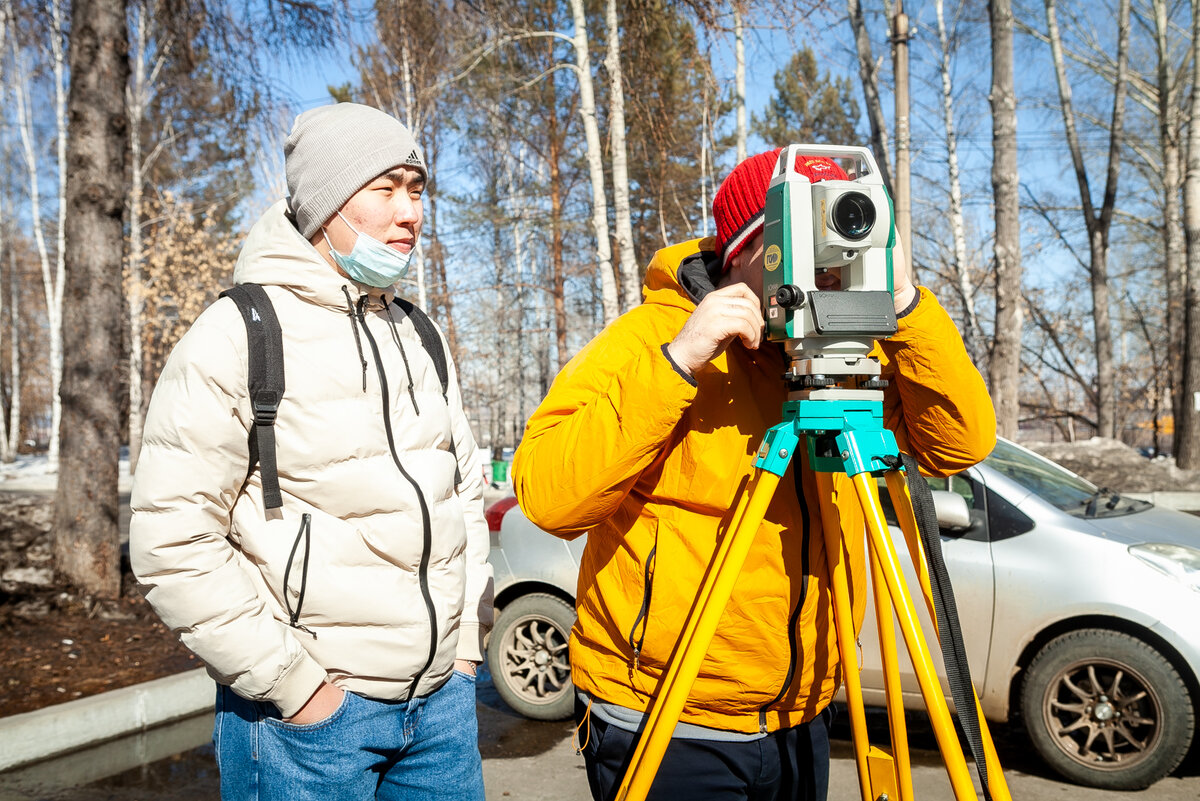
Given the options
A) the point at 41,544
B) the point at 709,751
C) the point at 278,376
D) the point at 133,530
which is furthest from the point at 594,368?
the point at 41,544

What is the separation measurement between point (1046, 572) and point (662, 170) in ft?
57.9

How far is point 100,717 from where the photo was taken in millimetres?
4262

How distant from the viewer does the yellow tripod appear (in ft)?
4.45

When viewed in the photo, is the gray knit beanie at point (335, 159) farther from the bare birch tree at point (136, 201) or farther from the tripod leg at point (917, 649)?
the bare birch tree at point (136, 201)

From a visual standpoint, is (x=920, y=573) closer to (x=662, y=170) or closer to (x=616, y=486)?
(x=616, y=486)

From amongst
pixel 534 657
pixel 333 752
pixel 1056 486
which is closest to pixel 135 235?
pixel 534 657

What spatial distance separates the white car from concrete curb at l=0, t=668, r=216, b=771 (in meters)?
3.42

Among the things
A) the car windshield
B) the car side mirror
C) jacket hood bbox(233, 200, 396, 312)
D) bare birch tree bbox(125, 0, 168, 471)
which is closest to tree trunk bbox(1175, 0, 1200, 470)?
the car windshield

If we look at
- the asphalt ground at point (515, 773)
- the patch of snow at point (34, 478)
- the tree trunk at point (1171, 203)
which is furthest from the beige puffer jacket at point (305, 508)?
the tree trunk at point (1171, 203)

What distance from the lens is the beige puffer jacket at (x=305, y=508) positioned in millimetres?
1619

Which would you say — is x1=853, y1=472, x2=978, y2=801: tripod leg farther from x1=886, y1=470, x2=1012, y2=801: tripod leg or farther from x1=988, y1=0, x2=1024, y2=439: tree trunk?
x1=988, y1=0, x2=1024, y2=439: tree trunk

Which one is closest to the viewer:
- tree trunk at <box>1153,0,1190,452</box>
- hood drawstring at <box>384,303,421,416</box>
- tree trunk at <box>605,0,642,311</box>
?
hood drawstring at <box>384,303,421,416</box>

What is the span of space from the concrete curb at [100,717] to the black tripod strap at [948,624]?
4.11m

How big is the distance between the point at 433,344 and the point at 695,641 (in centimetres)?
112
